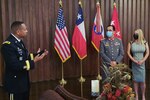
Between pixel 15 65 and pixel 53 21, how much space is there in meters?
3.45

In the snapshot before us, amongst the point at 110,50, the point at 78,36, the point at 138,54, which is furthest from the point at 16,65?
the point at 78,36

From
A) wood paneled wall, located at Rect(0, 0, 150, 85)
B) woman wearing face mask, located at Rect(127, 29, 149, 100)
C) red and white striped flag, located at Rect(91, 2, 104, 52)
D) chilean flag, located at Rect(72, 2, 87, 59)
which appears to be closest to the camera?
woman wearing face mask, located at Rect(127, 29, 149, 100)

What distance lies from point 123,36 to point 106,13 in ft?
2.75

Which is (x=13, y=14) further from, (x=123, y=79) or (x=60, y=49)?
(x=123, y=79)

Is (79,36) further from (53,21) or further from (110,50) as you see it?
(110,50)

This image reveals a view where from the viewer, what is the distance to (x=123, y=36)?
7.19 m

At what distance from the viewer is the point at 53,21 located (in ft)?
20.7

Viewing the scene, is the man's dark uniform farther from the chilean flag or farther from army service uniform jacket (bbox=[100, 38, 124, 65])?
the chilean flag

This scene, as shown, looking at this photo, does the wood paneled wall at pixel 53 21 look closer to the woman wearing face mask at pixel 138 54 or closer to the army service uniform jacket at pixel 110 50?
the army service uniform jacket at pixel 110 50

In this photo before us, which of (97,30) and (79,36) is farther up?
(97,30)

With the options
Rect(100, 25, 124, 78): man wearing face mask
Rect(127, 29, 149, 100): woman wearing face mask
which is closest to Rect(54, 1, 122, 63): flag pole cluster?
Rect(100, 25, 124, 78): man wearing face mask

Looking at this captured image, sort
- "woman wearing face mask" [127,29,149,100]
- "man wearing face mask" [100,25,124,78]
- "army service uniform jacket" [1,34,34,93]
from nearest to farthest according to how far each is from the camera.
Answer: "army service uniform jacket" [1,34,34,93]
"woman wearing face mask" [127,29,149,100]
"man wearing face mask" [100,25,124,78]

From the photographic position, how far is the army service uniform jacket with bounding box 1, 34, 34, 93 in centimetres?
296

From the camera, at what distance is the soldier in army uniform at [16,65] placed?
298 cm
